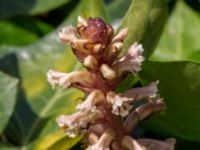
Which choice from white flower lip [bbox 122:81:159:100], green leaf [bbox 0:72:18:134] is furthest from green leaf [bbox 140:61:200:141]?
green leaf [bbox 0:72:18:134]

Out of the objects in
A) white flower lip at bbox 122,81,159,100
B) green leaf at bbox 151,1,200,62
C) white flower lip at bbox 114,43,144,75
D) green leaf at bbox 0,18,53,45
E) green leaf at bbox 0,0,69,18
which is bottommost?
green leaf at bbox 151,1,200,62

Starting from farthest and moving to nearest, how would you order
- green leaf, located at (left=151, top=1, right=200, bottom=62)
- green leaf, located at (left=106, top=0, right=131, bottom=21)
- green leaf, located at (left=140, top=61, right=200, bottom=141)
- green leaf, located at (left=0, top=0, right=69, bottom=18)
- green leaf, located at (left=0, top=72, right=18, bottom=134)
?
green leaf, located at (left=0, top=0, right=69, bottom=18) → green leaf, located at (left=106, top=0, right=131, bottom=21) → green leaf, located at (left=151, top=1, right=200, bottom=62) → green leaf, located at (left=0, top=72, right=18, bottom=134) → green leaf, located at (left=140, top=61, right=200, bottom=141)

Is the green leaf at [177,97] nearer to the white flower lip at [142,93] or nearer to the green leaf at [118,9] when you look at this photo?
the white flower lip at [142,93]

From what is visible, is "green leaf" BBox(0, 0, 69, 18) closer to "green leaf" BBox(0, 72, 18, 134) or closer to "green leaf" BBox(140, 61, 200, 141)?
"green leaf" BBox(0, 72, 18, 134)

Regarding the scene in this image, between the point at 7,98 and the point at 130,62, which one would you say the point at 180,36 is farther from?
the point at 130,62

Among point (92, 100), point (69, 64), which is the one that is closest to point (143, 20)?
point (92, 100)

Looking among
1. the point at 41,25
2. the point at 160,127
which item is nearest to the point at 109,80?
the point at 160,127

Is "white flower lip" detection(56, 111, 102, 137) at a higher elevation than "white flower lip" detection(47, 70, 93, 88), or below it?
below
